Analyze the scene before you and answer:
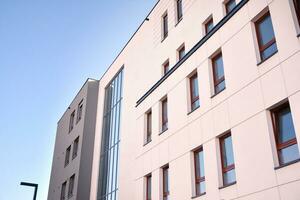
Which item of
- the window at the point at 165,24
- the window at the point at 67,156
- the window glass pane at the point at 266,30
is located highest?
the window at the point at 165,24

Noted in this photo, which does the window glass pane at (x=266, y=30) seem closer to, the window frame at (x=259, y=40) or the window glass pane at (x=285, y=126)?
the window frame at (x=259, y=40)

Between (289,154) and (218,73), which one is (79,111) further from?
(289,154)

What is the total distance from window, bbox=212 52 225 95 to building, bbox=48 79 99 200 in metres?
16.4

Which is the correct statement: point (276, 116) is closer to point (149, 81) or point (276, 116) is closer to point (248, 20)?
point (248, 20)

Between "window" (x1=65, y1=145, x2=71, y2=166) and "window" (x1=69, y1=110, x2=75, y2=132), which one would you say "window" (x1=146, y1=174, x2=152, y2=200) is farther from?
"window" (x1=69, y1=110, x2=75, y2=132)

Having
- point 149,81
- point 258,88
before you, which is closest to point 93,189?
point 149,81

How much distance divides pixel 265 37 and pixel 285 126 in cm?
356

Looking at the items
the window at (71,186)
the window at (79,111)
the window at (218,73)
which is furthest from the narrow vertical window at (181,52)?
the window at (79,111)

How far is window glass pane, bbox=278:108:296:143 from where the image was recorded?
11789 mm

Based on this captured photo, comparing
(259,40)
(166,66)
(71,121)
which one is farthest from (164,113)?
(71,121)

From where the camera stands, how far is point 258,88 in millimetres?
13023

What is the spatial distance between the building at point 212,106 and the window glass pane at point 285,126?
3 cm

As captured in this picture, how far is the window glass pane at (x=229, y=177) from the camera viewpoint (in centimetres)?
1354

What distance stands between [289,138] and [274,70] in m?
2.31
